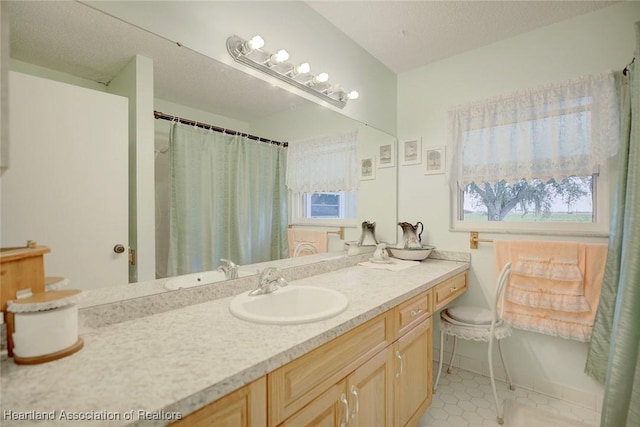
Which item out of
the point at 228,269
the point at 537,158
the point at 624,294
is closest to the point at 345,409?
the point at 228,269

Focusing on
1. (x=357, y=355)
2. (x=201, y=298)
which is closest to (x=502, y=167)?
(x=357, y=355)

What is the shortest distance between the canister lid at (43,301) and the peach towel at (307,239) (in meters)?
1.03

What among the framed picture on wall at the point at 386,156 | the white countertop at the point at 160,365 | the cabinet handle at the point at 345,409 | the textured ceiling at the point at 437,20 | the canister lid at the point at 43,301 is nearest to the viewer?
the white countertop at the point at 160,365

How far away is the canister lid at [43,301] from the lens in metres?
0.68

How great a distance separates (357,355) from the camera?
1056mm

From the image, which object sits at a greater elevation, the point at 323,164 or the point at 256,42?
the point at 256,42

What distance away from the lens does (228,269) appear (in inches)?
51.9

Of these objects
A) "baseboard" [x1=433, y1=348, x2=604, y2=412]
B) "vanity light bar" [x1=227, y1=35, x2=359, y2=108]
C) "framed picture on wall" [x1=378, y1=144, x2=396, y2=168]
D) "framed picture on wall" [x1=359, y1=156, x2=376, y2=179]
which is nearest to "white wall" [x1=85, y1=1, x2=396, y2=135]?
"vanity light bar" [x1=227, y1=35, x2=359, y2=108]

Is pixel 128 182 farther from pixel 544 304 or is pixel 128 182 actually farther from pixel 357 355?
pixel 544 304

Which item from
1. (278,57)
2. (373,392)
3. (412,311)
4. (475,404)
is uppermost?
(278,57)

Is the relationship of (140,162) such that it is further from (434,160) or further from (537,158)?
(537,158)

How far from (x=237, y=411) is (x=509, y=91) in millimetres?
2397

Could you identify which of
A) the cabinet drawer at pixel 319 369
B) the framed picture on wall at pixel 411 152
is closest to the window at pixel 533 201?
the framed picture on wall at pixel 411 152

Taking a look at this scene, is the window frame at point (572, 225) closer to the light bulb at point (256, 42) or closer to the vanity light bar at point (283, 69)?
the vanity light bar at point (283, 69)
